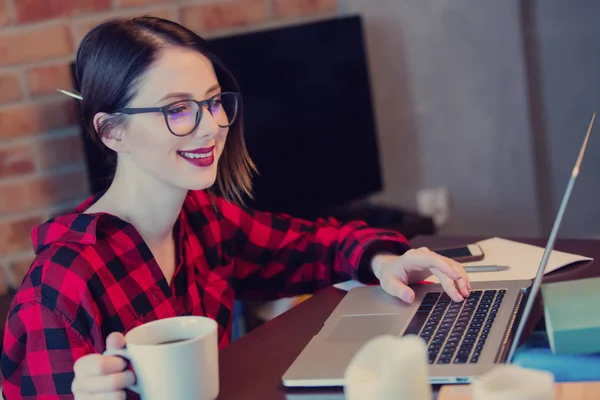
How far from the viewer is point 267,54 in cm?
Result: 234

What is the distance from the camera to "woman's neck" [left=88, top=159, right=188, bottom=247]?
4.23ft

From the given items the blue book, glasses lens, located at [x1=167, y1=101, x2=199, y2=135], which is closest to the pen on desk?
the blue book

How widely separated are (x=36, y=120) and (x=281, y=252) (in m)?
0.87

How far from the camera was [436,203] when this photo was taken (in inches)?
111

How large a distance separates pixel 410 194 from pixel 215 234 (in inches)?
57.4

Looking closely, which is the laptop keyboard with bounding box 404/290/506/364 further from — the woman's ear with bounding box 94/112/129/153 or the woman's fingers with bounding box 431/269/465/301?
the woman's ear with bounding box 94/112/129/153

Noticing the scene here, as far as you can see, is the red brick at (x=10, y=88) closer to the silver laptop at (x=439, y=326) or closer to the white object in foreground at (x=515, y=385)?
the silver laptop at (x=439, y=326)

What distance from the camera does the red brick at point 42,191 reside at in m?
2.06

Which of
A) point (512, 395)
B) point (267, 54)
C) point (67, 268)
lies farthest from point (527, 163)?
point (512, 395)

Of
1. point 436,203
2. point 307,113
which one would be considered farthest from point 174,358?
point 436,203

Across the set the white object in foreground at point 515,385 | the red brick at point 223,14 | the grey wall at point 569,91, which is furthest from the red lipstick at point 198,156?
the grey wall at point 569,91

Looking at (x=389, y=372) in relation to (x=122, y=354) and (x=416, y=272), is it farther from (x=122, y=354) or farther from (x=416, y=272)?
(x=416, y=272)

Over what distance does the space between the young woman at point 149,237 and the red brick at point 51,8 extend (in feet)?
2.57

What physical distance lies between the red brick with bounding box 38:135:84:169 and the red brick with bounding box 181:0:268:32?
460 mm
